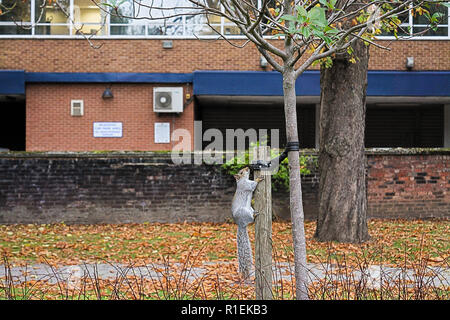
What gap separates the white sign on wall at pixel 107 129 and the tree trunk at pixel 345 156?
10150mm

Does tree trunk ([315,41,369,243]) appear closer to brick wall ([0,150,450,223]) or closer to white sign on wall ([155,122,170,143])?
brick wall ([0,150,450,223])

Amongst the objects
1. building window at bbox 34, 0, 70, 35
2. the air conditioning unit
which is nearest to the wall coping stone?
the air conditioning unit

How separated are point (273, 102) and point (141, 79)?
562cm

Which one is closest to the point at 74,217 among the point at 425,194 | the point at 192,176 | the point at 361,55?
the point at 192,176

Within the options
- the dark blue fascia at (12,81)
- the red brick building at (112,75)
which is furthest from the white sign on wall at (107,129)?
the dark blue fascia at (12,81)

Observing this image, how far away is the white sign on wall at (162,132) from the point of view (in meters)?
18.8

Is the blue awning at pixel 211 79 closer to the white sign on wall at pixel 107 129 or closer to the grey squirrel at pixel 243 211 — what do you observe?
the white sign on wall at pixel 107 129

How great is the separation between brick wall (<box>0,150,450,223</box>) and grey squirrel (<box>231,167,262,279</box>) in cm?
717

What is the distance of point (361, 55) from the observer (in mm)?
10109

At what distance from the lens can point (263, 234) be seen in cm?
496

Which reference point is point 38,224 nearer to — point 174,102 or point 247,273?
point 174,102

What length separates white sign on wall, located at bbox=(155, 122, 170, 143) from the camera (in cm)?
1880

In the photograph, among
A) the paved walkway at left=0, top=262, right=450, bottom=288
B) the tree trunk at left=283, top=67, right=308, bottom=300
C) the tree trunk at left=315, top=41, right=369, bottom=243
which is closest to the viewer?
the tree trunk at left=283, top=67, right=308, bottom=300

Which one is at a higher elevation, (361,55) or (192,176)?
(361,55)
